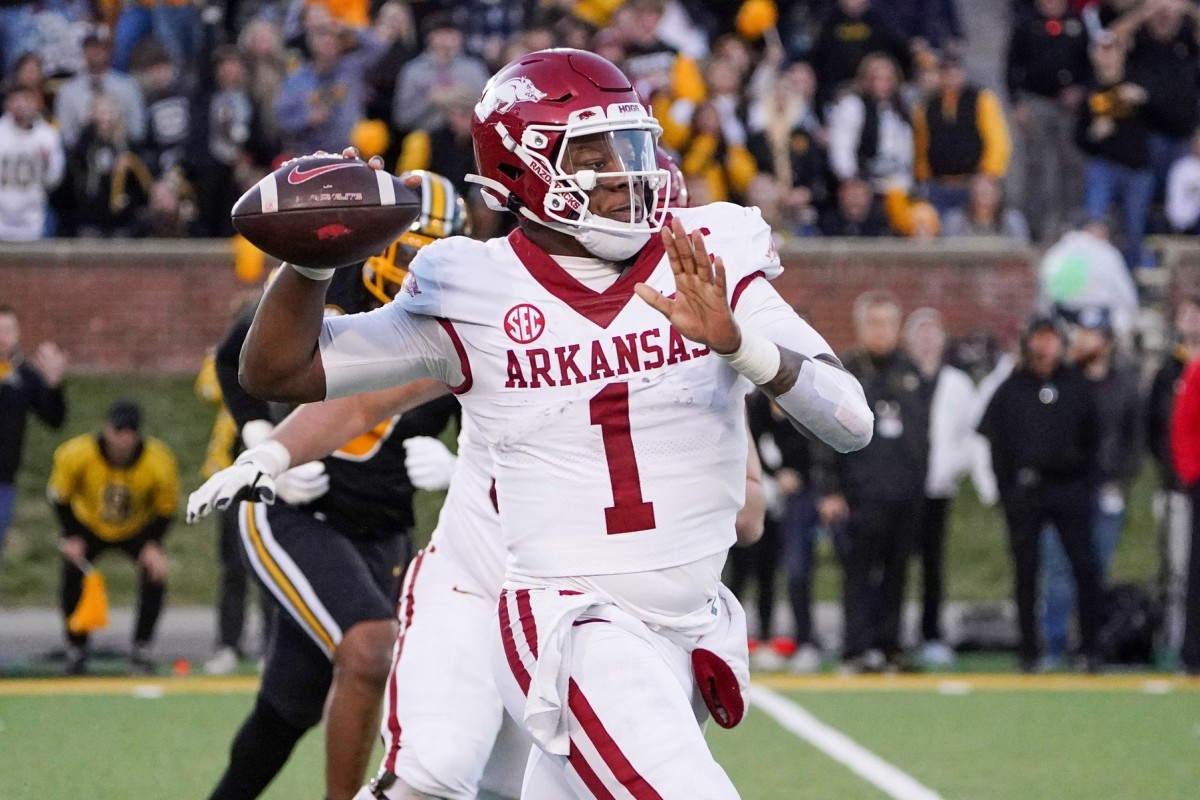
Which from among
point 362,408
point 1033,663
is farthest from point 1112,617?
point 362,408

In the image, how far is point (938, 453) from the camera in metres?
11.2

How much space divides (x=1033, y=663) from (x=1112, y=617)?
2.01 ft

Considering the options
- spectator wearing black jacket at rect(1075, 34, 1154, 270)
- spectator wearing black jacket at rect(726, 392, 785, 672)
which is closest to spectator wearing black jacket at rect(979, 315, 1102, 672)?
spectator wearing black jacket at rect(726, 392, 785, 672)

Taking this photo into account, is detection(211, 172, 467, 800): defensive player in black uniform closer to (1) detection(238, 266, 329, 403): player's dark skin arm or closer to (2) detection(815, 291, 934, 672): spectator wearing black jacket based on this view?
(1) detection(238, 266, 329, 403): player's dark skin arm

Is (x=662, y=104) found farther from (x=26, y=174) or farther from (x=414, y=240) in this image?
(x=414, y=240)

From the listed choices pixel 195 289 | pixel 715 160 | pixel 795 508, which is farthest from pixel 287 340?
pixel 195 289

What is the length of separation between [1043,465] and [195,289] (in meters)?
6.72

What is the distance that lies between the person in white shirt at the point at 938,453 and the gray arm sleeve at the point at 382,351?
23.7 ft

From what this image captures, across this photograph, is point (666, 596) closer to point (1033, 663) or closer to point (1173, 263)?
point (1033, 663)

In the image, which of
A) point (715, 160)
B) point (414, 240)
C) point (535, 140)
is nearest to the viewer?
point (535, 140)

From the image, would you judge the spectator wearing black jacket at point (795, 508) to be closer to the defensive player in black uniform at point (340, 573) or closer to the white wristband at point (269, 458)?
the defensive player in black uniform at point (340, 573)

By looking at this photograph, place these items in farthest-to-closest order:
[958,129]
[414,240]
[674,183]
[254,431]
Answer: [958,129], [254,431], [414,240], [674,183]

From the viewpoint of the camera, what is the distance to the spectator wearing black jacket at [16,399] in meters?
10.8

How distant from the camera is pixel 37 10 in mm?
14656
